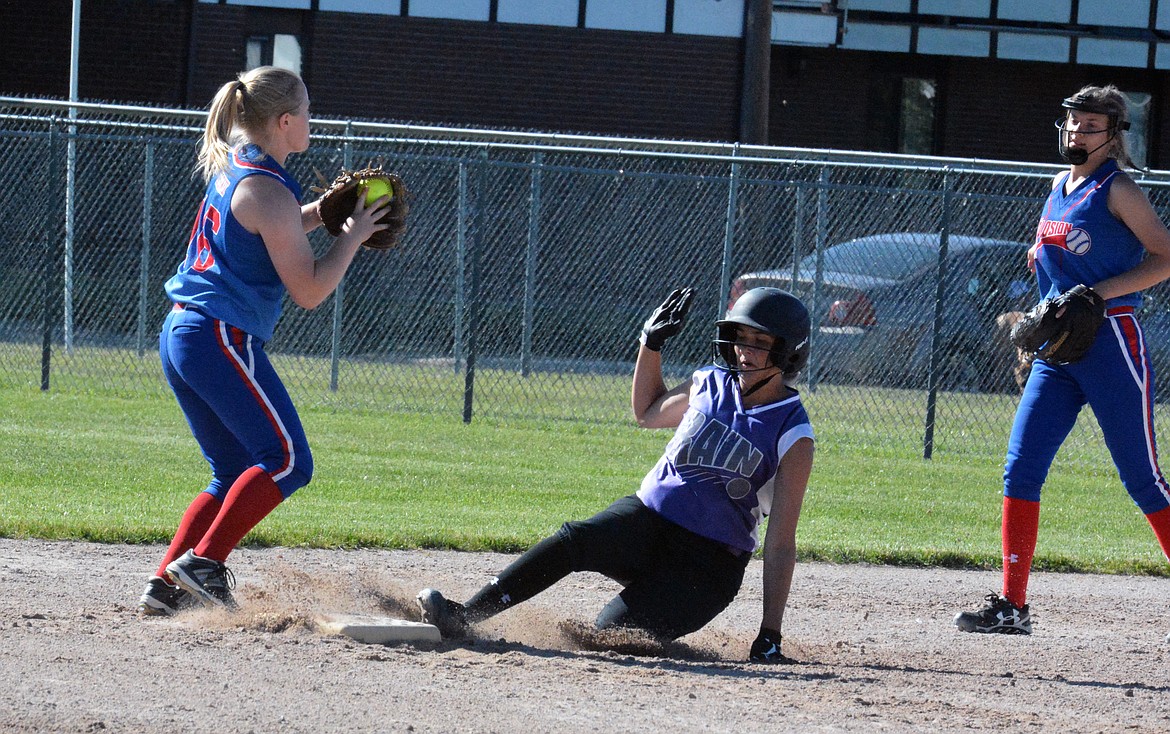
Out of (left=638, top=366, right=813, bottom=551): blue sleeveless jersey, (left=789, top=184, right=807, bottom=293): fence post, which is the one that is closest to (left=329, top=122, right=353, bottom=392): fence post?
(left=789, top=184, right=807, bottom=293): fence post

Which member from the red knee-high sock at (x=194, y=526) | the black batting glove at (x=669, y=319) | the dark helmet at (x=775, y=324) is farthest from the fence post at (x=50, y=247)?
the dark helmet at (x=775, y=324)

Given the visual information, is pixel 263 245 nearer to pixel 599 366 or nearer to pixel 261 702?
pixel 261 702

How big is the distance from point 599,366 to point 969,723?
27.4 feet

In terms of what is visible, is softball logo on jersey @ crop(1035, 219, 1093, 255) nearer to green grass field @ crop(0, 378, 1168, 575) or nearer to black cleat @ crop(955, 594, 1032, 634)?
black cleat @ crop(955, 594, 1032, 634)

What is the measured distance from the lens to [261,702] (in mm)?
3891

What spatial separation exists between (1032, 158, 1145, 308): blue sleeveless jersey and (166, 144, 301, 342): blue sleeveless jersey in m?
2.87

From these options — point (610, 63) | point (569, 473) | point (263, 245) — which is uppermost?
point (610, 63)

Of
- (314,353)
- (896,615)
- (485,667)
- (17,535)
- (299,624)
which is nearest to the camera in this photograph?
(485,667)

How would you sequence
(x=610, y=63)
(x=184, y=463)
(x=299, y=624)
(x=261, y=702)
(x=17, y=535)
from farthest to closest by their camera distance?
(x=610, y=63) < (x=184, y=463) < (x=17, y=535) < (x=299, y=624) < (x=261, y=702)

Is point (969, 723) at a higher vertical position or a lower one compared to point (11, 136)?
lower

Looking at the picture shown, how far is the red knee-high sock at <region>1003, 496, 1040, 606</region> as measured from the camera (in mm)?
5656

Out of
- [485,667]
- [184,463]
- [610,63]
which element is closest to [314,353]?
[184,463]

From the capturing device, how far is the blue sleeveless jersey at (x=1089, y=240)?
5562 mm

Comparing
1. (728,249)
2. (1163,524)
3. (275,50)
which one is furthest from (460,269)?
(275,50)
